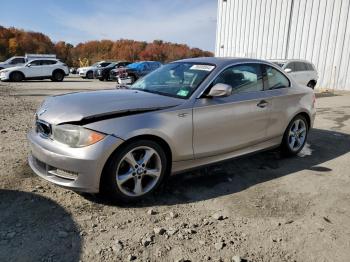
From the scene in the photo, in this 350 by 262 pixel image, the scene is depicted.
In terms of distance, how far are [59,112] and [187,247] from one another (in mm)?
1916

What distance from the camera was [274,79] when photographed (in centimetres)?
545

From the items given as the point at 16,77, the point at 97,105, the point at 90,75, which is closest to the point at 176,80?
the point at 97,105

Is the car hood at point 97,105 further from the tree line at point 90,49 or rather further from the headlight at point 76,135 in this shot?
the tree line at point 90,49

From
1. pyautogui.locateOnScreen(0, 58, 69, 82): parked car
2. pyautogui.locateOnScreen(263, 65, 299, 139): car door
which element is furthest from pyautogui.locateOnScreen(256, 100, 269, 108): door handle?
pyautogui.locateOnScreen(0, 58, 69, 82): parked car

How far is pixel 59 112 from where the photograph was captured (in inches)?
149

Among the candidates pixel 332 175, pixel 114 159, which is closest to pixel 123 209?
pixel 114 159

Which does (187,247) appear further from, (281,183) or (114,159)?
(281,183)

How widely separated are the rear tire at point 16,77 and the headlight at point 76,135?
68.2 ft

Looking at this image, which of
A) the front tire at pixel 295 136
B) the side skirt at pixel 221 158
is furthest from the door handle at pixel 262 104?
the front tire at pixel 295 136

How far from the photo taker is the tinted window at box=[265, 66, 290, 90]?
5.32 m

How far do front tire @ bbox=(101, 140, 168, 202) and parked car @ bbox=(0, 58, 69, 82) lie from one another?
68.7ft

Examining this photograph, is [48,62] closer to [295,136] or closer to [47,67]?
[47,67]

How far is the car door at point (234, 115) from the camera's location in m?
4.29

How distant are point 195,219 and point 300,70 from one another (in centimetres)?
1435
